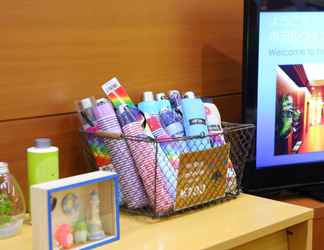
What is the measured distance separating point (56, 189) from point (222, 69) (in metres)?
0.81

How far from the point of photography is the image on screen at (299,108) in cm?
149

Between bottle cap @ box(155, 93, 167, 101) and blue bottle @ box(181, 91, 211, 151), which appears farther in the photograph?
bottle cap @ box(155, 93, 167, 101)

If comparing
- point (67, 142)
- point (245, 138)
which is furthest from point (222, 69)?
point (67, 142)

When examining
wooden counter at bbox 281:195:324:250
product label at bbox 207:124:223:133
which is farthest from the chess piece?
wooden counter at bbox 281:195:324:250

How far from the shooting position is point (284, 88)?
1.49 m

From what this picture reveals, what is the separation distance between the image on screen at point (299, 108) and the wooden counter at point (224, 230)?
0.30m

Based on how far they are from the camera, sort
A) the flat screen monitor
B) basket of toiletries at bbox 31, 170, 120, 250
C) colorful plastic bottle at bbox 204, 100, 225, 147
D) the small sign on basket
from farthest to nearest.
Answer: the flat screen monitor
colorful plastic bottle at bbox 204, 100, 225, 147
the small sign on basket
basket of toiletries at bbox 31, 170, 120, 250

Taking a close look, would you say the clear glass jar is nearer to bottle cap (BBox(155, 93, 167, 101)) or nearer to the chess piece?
the chess piece

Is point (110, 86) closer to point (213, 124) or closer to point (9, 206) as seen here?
point (213, 124)

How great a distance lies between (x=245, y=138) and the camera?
1326 mm

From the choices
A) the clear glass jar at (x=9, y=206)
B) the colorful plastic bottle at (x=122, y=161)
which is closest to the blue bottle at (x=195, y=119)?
the colorful plastic bottle at (x=122, y=161)

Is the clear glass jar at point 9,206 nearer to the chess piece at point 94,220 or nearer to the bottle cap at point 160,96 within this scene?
the chess piece at point 94,220

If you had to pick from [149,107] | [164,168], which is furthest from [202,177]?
A: [149,107]

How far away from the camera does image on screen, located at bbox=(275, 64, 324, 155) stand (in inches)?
58.8
